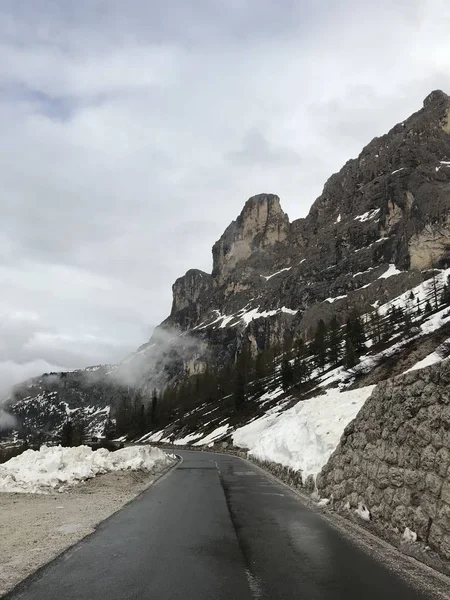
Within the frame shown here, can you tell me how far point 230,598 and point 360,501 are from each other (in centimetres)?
683

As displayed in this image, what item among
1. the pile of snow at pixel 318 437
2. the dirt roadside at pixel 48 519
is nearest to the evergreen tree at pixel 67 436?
the pile of snow at pixel 318 437

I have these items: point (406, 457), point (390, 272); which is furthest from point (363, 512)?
point (390, 272)

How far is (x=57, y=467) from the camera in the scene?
20.7 metres

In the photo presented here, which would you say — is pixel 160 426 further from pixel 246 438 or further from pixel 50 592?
pixel 50 592

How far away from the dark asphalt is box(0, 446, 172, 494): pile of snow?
274 inches

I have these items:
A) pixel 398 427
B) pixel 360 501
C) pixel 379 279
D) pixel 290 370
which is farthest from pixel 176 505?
pixel 379 279

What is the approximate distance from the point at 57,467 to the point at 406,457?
16504 millimetres

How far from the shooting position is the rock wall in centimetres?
809

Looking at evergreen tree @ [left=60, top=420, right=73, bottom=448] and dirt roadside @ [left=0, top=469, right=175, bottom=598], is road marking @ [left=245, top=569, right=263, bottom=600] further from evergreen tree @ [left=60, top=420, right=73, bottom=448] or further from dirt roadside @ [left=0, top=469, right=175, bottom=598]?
evergreen tree @ [left=60, top=420, right=73, bottom=448]

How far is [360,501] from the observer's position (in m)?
11.6

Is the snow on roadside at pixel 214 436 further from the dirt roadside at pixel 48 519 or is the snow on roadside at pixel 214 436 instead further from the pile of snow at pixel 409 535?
the pile of snow at pixel 409 535

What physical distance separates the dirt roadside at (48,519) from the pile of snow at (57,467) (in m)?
0.70


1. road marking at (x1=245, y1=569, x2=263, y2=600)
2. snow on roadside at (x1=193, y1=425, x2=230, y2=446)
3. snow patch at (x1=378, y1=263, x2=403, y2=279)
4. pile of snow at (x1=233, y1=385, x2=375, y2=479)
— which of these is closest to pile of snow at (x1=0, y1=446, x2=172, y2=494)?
pile of snow at (x1=233, y1=385, x2=375, y2=479)

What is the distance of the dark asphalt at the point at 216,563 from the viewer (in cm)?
609
